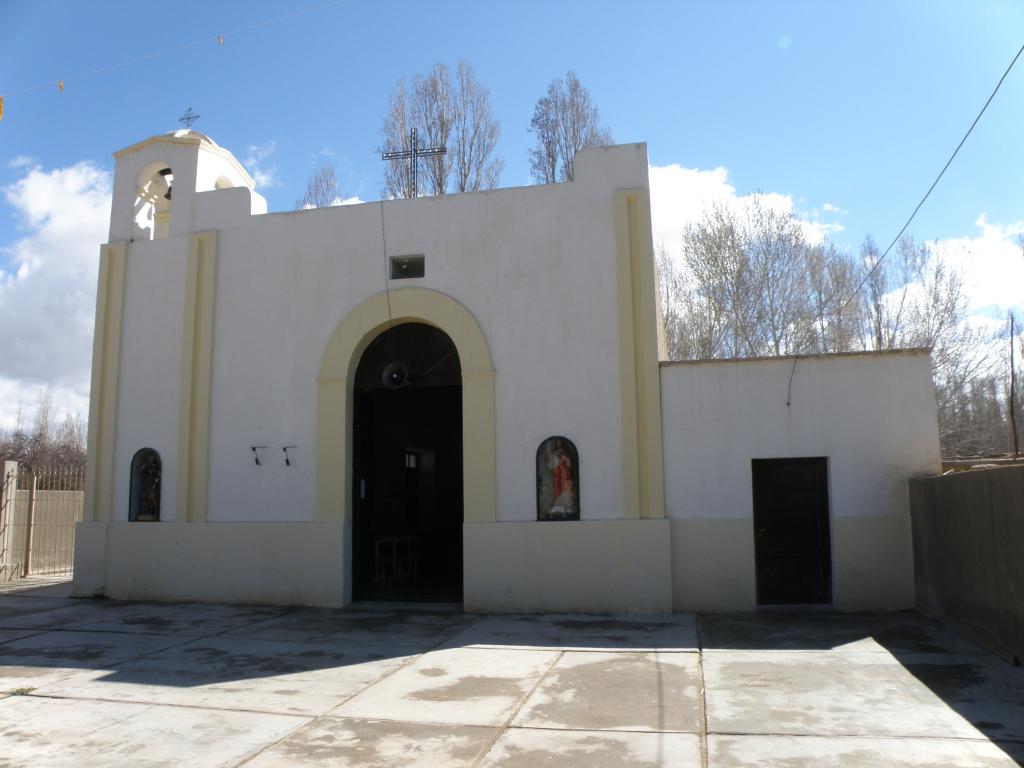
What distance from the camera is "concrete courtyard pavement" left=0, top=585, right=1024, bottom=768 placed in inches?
204

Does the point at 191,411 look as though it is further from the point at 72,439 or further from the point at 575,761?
the point at 72,439

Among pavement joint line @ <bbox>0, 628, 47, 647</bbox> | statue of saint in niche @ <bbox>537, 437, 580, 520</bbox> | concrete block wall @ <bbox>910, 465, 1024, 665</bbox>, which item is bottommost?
pavement joint line @ <bbox>0, 628, 47, 647</bbox>

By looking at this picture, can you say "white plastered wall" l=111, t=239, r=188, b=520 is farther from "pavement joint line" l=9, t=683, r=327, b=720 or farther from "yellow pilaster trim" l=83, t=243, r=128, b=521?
"pavement joint line" l=9, t=683, r=327, b=720

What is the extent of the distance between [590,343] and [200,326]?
6.15 meters

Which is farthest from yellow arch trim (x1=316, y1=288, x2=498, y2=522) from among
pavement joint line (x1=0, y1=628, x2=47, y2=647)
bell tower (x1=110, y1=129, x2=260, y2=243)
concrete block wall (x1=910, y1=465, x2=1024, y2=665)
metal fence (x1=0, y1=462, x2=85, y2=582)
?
metal fence (x1=0, y1=462, x2=85, y2=582)

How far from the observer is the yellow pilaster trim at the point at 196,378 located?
473 inches

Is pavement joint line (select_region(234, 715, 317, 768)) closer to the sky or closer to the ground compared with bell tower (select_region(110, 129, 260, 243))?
closer to the ground

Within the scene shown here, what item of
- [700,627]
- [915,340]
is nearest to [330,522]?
[700,627]

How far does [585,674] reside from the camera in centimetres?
723

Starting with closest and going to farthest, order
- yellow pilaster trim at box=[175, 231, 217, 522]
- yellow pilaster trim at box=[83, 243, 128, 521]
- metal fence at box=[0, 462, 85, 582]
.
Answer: yellow pilaster trim at box=[175, 231, 217, 522]
yellow pilaster trim at box=[83, 243, 128, 521]
metal fence at box=[0, 462, 85, 582]

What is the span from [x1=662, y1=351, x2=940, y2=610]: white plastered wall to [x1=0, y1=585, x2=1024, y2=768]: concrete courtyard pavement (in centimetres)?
58

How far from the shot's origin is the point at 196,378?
1225 cm

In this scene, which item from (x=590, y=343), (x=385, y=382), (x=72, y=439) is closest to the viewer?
(x=590, y=343)

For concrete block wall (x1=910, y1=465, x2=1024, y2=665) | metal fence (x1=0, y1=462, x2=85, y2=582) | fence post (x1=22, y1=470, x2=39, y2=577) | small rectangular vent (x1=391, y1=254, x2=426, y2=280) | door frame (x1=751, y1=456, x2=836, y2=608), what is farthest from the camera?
fence post (x1=22, y1=470, x2=39, y2=577)
